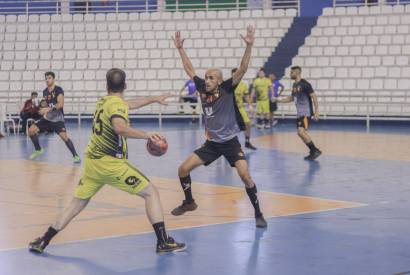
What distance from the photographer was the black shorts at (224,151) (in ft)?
35.3

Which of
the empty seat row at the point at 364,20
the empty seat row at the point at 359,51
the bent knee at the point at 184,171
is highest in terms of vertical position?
the empty seat row at the point at 364,20

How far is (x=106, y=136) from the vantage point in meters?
8.89

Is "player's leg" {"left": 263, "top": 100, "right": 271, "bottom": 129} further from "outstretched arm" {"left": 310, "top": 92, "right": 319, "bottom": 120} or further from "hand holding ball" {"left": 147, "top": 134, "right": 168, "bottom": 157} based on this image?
"hand holding ball" {"left": 147, "top": 134, "right": 168, "bottom": 157}

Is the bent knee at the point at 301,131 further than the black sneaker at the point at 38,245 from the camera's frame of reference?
Yes

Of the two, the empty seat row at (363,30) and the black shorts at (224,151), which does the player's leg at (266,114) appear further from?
the black shorts at (224,151)

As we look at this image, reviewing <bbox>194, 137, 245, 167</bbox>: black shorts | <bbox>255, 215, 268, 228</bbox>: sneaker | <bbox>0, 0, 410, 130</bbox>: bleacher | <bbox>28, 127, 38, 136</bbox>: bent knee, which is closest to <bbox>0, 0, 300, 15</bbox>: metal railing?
<bbox>0, 0, 410, 130</bbox>: bleacher

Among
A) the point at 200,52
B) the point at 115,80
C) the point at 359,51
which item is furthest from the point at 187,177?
the point at 200,52

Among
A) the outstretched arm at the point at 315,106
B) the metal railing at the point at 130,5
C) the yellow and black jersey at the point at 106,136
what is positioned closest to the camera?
the yellow and black jersey at the point at 106,136

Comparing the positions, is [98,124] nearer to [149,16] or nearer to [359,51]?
[359,51]

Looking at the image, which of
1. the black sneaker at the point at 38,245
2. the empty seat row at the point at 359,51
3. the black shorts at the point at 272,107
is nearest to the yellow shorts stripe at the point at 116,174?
the black sneaker at the point at 38,245

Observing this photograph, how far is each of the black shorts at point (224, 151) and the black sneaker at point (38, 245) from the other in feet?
8.70

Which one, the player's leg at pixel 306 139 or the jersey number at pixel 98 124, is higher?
the jersey number at pixel 98 124

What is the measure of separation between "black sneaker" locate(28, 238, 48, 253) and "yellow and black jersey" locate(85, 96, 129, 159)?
1028 millimetres

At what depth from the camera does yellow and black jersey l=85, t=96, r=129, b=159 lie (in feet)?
28.9
